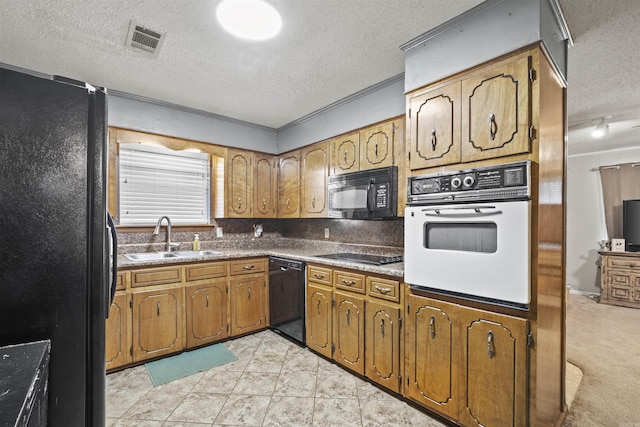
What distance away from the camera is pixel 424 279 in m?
1.93

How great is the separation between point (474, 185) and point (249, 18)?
1.63 metres

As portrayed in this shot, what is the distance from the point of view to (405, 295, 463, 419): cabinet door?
5.98 feet

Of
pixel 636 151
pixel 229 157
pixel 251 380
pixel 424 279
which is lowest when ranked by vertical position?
pixel 251 380

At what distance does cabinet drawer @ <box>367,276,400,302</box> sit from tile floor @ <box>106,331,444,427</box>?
0.72 metres

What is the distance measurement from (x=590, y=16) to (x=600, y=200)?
186 inches

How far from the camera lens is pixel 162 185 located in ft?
11.3

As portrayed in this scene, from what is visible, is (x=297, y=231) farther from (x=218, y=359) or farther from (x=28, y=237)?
(x=28, y=237)

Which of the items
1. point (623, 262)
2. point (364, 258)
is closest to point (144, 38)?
point (364, 258)

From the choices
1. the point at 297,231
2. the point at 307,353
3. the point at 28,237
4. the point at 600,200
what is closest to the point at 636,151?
the point at 600,200

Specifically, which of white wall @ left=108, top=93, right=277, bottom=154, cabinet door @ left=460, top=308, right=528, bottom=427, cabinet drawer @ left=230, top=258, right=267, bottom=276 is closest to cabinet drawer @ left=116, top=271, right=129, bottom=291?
cabinet drawer @ left=230, top=258, right=267, bottom=276

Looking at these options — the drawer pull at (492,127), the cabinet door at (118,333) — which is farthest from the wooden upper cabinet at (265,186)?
the drawer pull at (492,127)

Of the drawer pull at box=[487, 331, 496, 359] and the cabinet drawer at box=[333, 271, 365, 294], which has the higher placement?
→ the cabinet drawer at box=[333, 271, 365, 294]

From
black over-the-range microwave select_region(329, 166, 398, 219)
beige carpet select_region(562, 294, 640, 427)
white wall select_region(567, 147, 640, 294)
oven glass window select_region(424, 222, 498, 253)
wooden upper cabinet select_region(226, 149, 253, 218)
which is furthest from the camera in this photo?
white wall select_region(567, 147, 640, 294)

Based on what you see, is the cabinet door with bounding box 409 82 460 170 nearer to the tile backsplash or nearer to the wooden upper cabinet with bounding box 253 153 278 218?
the tile backsplash
